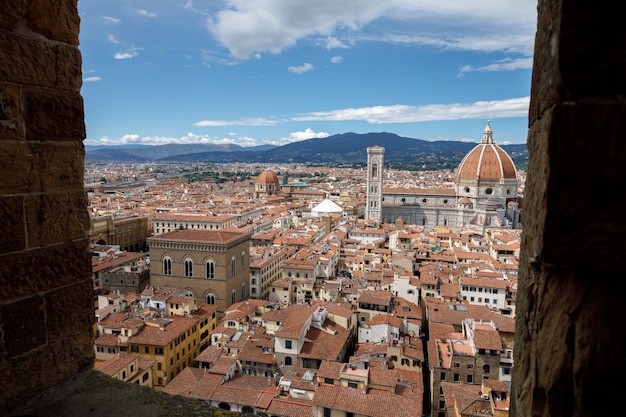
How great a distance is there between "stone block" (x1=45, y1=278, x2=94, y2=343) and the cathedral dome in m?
48.2

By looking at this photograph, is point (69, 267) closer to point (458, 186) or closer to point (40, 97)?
point (40, 97)

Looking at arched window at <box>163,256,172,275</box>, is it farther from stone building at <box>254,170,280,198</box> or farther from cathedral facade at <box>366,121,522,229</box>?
stone building at <box>254,170,280,198</box>

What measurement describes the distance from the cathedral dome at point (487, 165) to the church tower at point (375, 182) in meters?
9.31

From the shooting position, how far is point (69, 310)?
1910 mm

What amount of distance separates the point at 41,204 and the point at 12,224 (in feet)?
0.47

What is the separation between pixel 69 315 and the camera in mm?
1916

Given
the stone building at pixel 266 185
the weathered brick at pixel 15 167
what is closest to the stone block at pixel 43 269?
the weathered brick at pixel 15 167

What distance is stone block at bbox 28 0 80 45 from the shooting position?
170 centimetres

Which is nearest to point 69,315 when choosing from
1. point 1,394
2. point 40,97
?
point 1,394

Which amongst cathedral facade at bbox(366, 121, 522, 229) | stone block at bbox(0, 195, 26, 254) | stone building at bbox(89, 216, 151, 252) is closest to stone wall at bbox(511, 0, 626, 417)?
stone block at bbox(0, 195, 26, 254)

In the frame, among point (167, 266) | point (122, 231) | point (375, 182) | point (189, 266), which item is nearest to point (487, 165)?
point (375, 182)

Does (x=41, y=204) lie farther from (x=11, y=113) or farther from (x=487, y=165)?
(x=487, y=165)

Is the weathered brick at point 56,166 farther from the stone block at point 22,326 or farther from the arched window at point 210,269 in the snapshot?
the arched window at point 210,269

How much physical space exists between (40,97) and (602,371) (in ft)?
6.80
